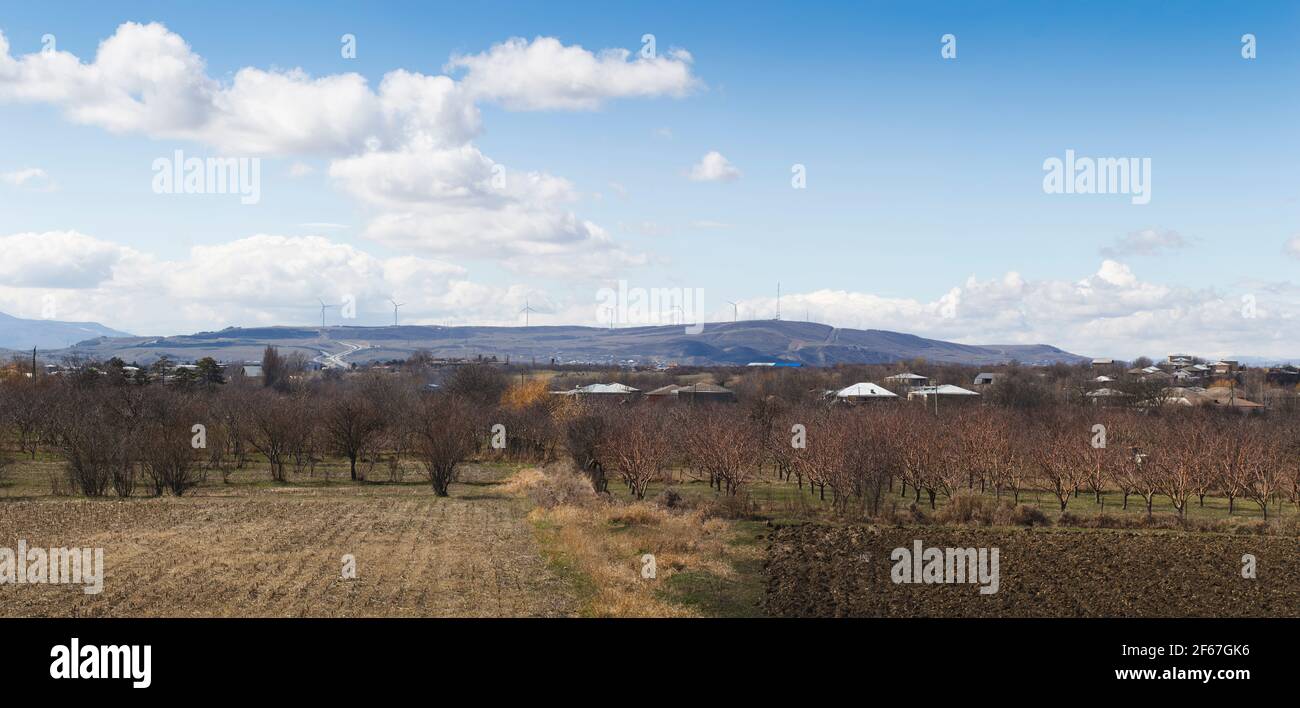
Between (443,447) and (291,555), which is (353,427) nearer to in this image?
(443,447)

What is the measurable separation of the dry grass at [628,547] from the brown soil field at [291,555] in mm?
961

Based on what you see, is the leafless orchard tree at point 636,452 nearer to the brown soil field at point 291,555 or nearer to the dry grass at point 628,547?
the dry grass at point 628,547

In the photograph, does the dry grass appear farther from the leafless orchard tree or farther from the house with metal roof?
the house with metal roof

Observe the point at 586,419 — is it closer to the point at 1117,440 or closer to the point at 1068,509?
the point at 1068,509

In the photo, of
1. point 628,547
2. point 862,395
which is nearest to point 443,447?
point 628,547

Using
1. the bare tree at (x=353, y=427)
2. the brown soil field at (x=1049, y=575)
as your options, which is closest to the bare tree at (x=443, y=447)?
the bare tree at (x=353, y=427)

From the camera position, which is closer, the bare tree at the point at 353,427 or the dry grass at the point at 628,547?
the dry grass at the point at 628,547

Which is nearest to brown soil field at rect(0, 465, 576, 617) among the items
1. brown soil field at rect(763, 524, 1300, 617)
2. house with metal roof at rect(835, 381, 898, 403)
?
brown soil field at rect(763, 524, 1300, 617)

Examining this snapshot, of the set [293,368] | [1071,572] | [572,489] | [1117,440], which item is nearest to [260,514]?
[572,489]

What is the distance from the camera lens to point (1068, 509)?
44.6 metres

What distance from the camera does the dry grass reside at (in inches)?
858

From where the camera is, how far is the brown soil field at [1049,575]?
21875 millimetres

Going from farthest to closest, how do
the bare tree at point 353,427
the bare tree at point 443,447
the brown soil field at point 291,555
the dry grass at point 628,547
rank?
the bare tree at point 353,427
the bare tree at point 443,447
the dry grass at point 628,547
the brown soil field at point 291,555

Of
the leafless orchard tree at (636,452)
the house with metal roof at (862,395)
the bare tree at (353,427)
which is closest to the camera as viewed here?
the leafless orchard tree at (636,452)
